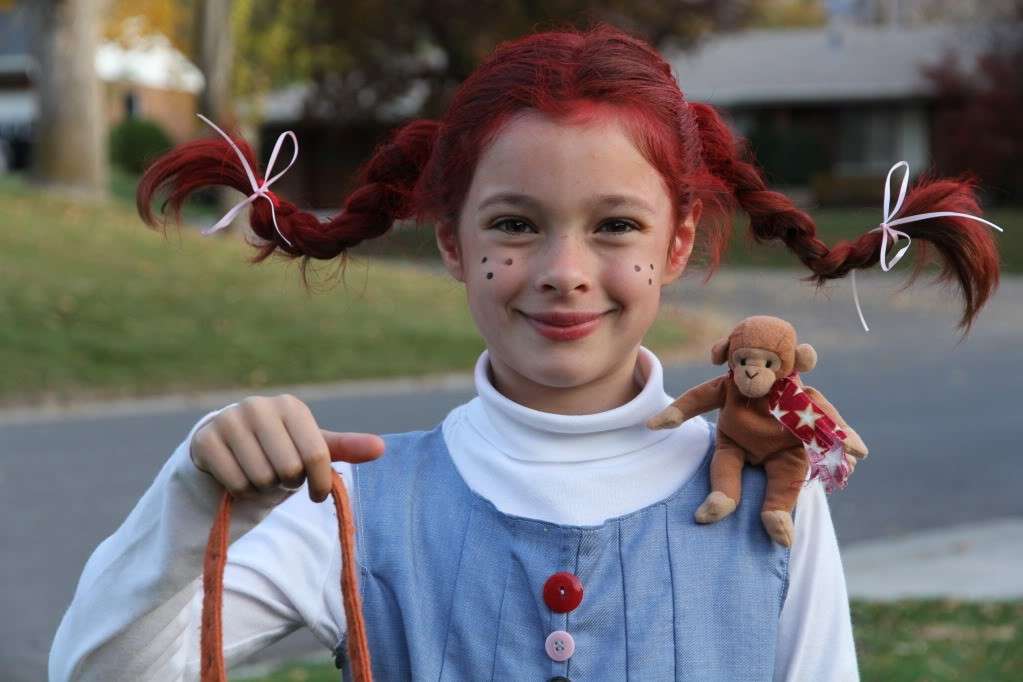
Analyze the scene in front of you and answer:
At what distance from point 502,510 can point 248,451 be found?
0.49m

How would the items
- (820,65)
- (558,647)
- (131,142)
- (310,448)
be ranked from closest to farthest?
(310,448)
(558,647)
(131,142)
(820,65)

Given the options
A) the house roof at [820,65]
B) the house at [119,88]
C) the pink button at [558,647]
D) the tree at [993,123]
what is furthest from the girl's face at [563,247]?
the house at [119,88]

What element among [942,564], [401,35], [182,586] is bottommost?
[942,564]

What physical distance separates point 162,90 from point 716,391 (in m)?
49.3

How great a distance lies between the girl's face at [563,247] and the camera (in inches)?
79.7

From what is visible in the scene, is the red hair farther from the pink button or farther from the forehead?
the pink button

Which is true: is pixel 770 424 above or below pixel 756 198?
below

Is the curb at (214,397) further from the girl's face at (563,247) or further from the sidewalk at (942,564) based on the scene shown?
the girl's face at (563,247)

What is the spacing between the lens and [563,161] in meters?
2.03

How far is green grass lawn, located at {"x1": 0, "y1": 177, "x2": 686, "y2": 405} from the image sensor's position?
12.0 meters

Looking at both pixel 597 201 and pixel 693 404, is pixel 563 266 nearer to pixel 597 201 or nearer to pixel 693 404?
pixel 597 201

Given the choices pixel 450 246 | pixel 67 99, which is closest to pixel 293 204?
pixel 450 246

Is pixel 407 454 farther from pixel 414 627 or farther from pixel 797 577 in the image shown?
pixel 797 577

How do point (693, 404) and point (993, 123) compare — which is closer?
point (693, 404)
